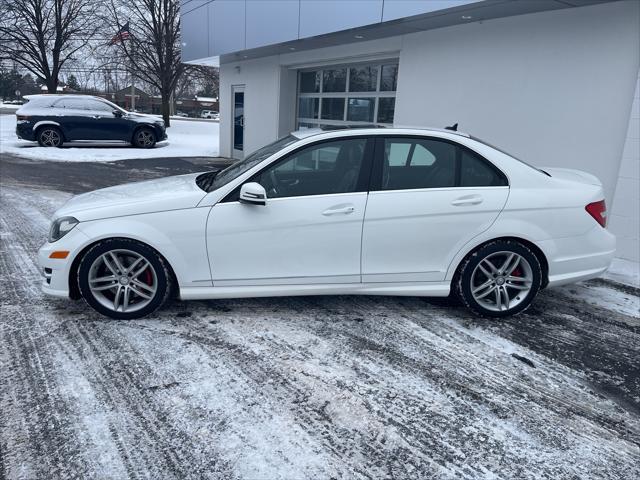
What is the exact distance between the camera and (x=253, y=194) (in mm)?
3646

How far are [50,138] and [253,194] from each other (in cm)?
1595

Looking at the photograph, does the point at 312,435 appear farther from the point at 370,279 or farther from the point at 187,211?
the point at 187,211

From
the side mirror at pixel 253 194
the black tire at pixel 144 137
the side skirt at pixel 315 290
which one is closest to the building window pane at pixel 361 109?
the side skirt at pixel 315 290

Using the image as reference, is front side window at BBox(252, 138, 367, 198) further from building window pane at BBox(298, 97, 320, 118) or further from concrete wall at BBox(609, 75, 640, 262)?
building window pane at BBox(298, 97, 320, 118)

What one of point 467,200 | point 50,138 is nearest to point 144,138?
point 50,138

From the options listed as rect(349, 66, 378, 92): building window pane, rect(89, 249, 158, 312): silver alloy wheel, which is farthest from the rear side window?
rect(349, 66, 378, 92): building window pane

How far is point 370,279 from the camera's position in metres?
3.96

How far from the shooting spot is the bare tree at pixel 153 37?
25.2m

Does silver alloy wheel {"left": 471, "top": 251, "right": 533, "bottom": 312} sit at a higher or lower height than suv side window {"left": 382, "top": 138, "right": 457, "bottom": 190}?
lower

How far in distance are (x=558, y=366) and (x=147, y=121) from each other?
17489 mm

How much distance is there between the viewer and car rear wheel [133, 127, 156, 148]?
17.9m

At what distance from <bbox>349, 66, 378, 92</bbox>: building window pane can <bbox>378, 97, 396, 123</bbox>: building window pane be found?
47 centimetres

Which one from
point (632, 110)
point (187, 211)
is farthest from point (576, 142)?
point (187, 211)

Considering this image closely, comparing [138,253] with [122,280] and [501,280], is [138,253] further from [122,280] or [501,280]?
[501,280]
